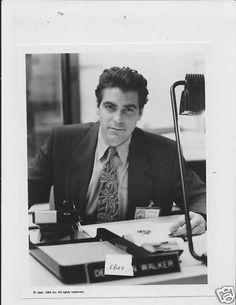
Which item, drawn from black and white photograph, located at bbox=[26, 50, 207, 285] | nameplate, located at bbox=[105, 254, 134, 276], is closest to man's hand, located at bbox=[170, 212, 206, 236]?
black and white photograph, located at bbox=[26, 50, 207, 285]

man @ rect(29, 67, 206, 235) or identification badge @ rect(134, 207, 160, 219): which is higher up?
man @ rect(29, 67, 206, 235)

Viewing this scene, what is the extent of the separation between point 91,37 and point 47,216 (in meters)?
0.36

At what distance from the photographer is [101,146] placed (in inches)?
40.9

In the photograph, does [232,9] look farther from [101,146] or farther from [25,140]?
[25,140]

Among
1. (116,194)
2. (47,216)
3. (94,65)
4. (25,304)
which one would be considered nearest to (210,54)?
(94,65)

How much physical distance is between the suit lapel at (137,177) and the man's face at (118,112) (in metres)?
0.02

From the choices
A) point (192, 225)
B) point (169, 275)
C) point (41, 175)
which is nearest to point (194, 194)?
point (192, 225)

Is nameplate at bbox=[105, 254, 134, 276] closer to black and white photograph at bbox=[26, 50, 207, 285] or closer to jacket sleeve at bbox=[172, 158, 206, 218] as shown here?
black and white photograph at bbox=[26, 50, 207, 285]

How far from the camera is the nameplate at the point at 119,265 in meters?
0.97

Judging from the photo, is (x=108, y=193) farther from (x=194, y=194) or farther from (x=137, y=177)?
(x=194, y=194)

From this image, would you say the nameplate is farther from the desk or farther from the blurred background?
the blurred background

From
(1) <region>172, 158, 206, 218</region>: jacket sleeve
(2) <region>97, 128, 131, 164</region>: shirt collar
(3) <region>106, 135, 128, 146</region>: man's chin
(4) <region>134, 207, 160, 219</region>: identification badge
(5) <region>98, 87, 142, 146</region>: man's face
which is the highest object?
(5) <region>98, 87, 142, 146</region>: man's face

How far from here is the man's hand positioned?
998 millimetres

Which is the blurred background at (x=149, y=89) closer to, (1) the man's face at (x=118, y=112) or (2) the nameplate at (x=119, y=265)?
(1) the man's face at (x=118, y=112)
